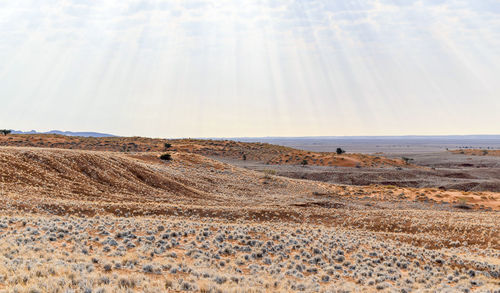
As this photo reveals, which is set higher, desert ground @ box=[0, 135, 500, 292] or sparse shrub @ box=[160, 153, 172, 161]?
sparse shrub @ box=[160, 153, 172, 161]

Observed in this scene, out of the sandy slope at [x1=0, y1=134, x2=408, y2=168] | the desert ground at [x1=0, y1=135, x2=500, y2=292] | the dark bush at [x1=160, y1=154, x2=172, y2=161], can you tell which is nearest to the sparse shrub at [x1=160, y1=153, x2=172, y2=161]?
Result: the dark bush at [x1=160, y1=154, x2=172, y2=161]

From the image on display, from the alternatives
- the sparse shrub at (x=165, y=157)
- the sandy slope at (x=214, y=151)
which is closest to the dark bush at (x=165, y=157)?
the sparse shrub at (x=165, y=157)

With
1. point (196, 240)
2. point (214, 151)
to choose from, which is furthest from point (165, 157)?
point (214, 151)

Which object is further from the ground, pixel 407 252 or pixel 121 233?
pixel 121 233

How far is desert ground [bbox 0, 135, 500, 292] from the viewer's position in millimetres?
8477

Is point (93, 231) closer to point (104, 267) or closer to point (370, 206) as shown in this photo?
point (104, 267)

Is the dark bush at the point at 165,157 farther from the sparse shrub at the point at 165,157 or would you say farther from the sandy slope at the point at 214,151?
the sandy slope at the point at 214,151

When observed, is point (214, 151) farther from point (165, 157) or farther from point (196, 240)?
point (196, 240)

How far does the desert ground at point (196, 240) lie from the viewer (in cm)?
848

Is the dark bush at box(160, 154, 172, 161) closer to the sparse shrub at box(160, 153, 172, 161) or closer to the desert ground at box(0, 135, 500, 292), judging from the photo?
the sparse shrub at box(160, 153, 172, 161)

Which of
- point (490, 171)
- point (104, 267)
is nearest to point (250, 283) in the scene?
point (104, 267)

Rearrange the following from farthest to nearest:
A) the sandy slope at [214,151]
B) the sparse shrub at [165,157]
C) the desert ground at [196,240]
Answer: the sandy slope at [214,151]
the sparse shrub at [165,157]
the desert ground at [196,240]

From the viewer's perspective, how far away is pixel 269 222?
1928 cm

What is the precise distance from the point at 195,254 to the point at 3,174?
52.9ft
